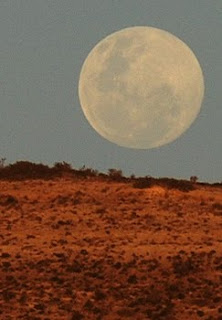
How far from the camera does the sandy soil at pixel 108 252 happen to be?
22672 millimetres

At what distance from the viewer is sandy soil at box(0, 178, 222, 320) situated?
2267 centimetres

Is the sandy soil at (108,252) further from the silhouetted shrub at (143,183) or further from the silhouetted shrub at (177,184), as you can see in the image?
the silhouetted shrub at (177,184)

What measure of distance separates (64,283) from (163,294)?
269 cm

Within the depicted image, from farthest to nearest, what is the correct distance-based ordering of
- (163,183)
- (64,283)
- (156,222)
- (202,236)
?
1. (163,183)
2. (156,222)
3. (202,236)
4. (64,283)

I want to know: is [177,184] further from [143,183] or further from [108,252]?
[108,252]

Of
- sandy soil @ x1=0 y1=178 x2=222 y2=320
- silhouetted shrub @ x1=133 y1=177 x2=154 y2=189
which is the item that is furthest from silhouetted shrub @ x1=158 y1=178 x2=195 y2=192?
sandy soil @ x1=0 y1=178 x2=222 y2=320

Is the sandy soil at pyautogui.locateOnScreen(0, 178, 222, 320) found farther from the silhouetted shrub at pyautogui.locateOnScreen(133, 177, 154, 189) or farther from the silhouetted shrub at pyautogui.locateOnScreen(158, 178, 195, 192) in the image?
the silhouetted shrub at pyautogui.locateOnScreen(158, 178, 195, 192)

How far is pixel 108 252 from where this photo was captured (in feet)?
88.3

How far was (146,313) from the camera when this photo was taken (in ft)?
72.3

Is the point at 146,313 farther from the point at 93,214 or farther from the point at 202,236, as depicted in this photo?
the point at 93,214

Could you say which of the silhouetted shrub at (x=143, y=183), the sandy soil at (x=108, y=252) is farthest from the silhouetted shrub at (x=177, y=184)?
the sandy soil at (x=108, y=252)

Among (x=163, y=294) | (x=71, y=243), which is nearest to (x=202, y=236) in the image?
(x=71, y=243)

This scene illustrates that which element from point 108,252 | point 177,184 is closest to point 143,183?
point 177,184

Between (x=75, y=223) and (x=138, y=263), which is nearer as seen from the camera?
(x=138, y=263)
